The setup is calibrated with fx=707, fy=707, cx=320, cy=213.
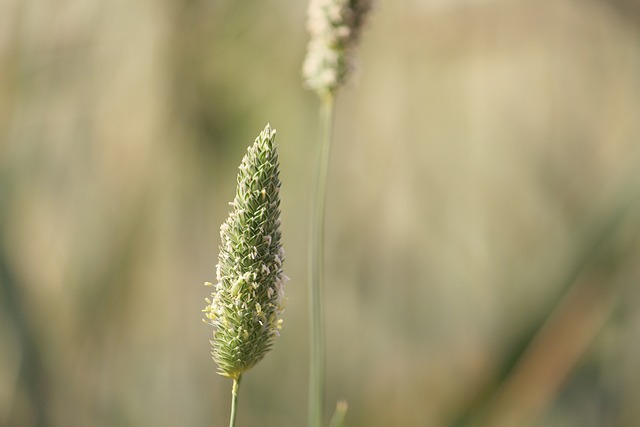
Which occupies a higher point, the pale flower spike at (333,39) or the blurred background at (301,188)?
the pale flower spike at (333,39)

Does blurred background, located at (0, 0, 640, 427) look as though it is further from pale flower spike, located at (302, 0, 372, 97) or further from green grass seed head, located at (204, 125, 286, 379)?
green grass seed head, located at (204, 125, 286, 379)

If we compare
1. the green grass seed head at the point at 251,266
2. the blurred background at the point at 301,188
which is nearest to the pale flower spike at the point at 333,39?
the green grass seed head at the point at 251,266

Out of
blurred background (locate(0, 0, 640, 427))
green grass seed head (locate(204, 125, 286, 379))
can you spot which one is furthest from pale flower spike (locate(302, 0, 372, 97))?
blurred background (locate(0, 0, 640, 427))

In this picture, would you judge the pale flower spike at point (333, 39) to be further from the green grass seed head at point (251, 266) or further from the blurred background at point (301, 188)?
the blurred background at point (301, 188)

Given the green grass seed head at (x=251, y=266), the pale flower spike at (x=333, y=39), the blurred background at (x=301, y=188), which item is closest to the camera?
the green grass seed head at (x=251, y=266)

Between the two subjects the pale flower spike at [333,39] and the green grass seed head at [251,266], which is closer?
the green grass seed head at [251,266]

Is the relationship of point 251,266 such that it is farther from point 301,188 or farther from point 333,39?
point 301,188

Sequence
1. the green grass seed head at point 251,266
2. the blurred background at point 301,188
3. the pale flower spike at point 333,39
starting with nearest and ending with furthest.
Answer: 1. the green grass seed head at point 251,266
2. the pale flower spike at point 333,39
3. the blurred background at point 301,188
